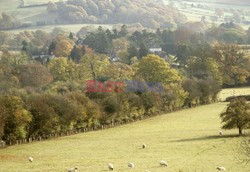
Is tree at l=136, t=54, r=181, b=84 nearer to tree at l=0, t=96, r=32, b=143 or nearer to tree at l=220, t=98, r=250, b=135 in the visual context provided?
tree at l=0, t=96, r=32, b=143

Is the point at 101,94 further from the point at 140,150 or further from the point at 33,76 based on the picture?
the point at 33,76

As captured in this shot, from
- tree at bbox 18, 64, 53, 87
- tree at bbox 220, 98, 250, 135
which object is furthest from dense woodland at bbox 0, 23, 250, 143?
tree at bbox 220, 98, 250, 135

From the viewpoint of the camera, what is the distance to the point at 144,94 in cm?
11212

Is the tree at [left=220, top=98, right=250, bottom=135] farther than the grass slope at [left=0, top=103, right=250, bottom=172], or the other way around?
the tree at [left=220, top=98, right=250, bottom=135]

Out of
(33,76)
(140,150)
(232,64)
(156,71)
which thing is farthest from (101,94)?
(232,64)

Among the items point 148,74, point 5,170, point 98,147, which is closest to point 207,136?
point 98,147

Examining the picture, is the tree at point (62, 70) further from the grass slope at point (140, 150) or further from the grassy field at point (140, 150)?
the grass slope at point (140, 150)

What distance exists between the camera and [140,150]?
66062 millimetres

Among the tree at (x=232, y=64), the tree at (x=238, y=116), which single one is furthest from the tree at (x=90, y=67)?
the tree at (x=238, y=116)

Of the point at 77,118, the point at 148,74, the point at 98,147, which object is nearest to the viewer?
the point at 98,147

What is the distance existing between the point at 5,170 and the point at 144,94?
62.9 metres

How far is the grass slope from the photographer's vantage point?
52.2 meters

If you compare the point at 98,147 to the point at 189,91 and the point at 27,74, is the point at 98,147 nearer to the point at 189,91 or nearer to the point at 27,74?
the point at 189,91

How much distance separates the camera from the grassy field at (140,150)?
171ft
